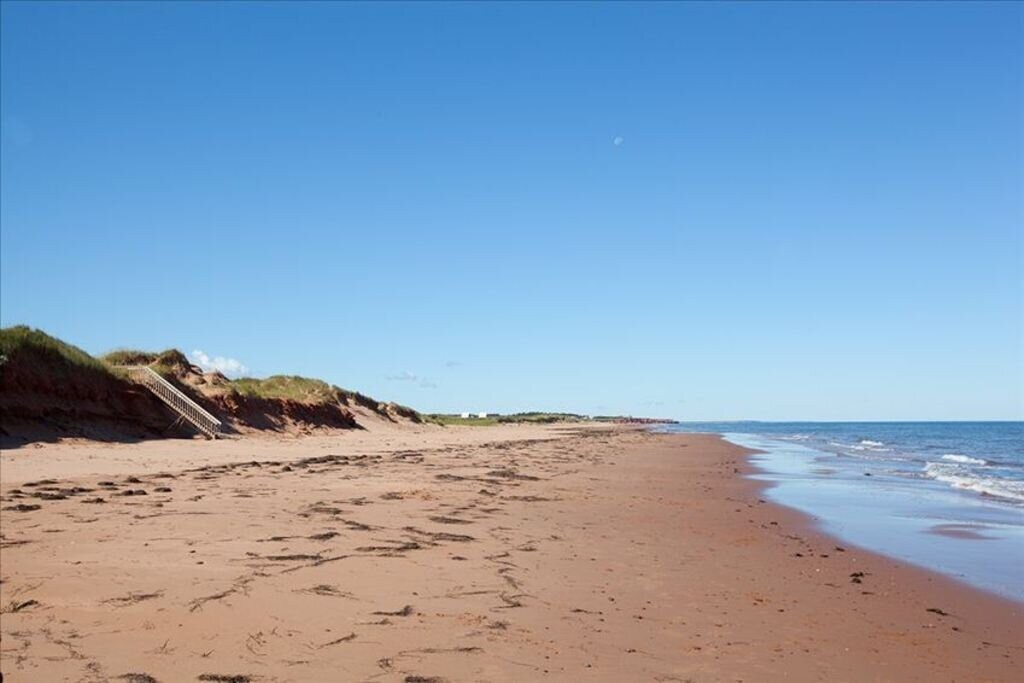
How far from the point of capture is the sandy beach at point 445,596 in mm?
4531

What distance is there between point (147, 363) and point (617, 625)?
119 ft

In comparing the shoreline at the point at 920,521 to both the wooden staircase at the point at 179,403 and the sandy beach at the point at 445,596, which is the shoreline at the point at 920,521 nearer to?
the sandy beach at the point at 445,596

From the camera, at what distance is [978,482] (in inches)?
784

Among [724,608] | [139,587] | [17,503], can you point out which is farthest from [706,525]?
[17,503]

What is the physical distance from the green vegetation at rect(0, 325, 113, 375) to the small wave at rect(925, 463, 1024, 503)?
2743 cm

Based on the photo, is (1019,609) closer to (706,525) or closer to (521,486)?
(706,525)

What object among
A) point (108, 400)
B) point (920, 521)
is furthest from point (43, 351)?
point (920, 521)

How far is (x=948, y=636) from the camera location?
563cm

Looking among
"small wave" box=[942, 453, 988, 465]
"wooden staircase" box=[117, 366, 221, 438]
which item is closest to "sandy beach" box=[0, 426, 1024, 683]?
"wooden staircase" box=[117, 366, 221, 438]

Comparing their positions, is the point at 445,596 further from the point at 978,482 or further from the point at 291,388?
the point at 291,388

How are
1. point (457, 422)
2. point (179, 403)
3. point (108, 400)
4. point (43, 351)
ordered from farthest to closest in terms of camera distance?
1. point (457, 422)
2. point (179, 403)
3. point (108, 400)
4. point (43, 351)

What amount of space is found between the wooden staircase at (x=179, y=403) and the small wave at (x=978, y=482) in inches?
996

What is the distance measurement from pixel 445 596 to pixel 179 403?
1055 inches

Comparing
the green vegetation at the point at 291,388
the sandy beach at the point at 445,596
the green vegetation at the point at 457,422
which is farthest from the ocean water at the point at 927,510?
the green vegetation at the point at 457,422
